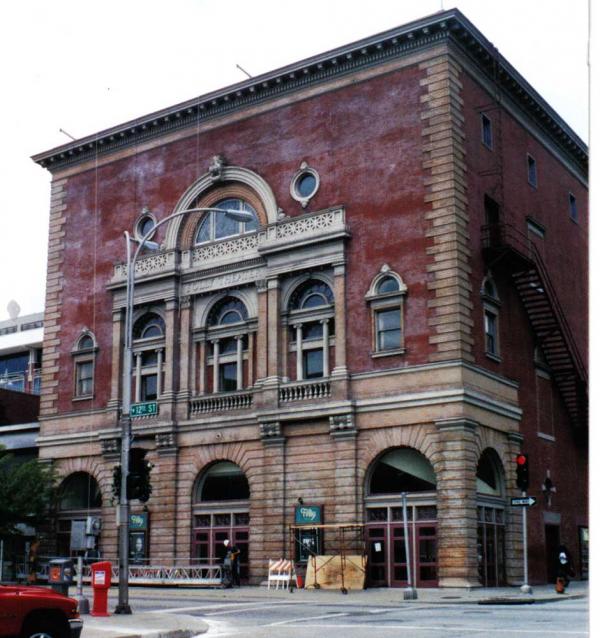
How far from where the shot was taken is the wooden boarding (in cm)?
3647

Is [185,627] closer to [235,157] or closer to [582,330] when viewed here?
[235,157]

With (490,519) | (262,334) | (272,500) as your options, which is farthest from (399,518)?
(262,334)

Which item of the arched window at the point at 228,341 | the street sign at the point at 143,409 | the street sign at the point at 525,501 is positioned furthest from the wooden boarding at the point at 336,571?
the street sign at the point at 143,409

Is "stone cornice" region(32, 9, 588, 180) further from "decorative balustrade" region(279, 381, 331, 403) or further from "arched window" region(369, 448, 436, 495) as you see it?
"arched window" region(369, 448, 436, 495)

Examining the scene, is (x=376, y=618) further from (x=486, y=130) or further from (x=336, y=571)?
(x=486, y=130)

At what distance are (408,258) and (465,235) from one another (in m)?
2.42

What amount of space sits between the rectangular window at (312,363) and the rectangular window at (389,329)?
3.18 metres

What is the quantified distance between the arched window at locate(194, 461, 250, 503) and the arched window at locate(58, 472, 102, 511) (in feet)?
22.9

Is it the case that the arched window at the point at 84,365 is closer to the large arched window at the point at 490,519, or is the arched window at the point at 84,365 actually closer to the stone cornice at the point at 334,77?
the stone cornice at the point at 334,77

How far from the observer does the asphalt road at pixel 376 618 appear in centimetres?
1766

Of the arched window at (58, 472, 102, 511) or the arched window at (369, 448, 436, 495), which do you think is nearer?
the arched window at (369, 448, 436, 495)

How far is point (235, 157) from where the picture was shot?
45.9 metres

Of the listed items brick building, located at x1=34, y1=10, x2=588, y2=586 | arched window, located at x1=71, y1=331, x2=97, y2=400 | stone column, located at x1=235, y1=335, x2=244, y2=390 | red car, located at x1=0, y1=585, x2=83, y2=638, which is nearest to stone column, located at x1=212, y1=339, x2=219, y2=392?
brick building, located at x1=34, y1=10, x2=588, y2=586

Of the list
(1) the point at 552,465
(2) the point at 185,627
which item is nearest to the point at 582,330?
(1) the point at 552,465
